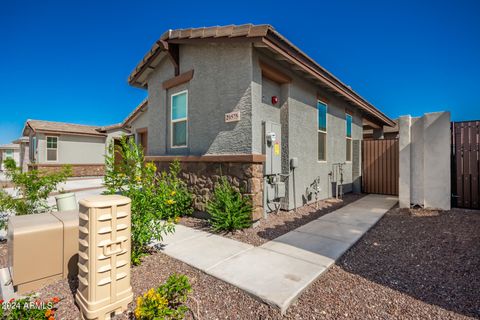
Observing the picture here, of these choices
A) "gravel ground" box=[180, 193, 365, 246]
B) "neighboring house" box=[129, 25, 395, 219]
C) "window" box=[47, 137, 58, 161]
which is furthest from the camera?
"window" box=[47, 137, 58, 161]

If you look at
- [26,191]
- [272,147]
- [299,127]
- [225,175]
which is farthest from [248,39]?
[26,191]

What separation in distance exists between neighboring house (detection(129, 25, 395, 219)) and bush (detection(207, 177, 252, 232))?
211mm

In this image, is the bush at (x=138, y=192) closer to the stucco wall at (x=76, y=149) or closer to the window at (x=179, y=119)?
the window at (x=179, y=119)

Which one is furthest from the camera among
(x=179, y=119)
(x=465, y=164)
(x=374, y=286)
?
(x=179, y=119)

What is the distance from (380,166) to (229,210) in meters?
7.65

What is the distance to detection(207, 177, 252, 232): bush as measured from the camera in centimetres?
474

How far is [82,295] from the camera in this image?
91.1 inches

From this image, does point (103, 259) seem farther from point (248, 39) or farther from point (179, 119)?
point (179, 119)

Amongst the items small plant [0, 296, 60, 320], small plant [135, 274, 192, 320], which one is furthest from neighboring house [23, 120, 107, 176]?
small plant [135, 274, 192, 320]

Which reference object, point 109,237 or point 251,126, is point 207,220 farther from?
point 109,237

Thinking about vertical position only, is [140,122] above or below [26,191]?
above

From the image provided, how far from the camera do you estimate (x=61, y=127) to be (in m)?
17.0

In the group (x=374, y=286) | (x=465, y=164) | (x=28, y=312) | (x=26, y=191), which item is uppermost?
(x=465, y=164)

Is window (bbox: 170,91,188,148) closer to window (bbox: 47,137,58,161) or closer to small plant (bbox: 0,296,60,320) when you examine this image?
small plant (bbox: 0,296,60,320)
